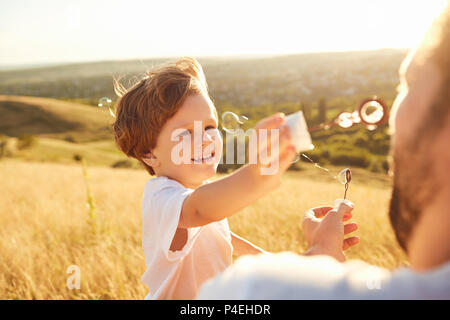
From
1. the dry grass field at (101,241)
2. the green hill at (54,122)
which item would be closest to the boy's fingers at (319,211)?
the dry grass field at (101,241)

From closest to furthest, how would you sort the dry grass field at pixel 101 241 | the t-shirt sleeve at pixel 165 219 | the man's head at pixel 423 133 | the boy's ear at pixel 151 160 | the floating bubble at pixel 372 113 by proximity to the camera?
the man's head at pixel 423 133 < the floating bubble at pixel 372 113 < the t-shirt sleeve at pixel 165 219 < the boy's ear at pixel 151 160 < the dry grass field at pixel 101 241

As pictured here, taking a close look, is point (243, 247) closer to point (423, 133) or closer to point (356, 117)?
point (356, 117)

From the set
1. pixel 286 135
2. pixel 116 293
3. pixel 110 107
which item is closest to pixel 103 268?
pixel 116 293

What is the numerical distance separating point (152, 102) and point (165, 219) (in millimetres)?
614

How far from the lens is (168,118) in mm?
1883

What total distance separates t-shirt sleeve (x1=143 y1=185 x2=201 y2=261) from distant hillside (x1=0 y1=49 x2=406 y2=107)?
→ 42.6 metres

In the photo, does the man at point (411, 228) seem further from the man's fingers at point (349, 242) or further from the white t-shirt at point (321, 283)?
the man's fingers at point (349, 242)

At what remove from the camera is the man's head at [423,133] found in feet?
2.64

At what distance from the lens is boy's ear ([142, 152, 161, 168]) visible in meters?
1.97

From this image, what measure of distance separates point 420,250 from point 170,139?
126cm

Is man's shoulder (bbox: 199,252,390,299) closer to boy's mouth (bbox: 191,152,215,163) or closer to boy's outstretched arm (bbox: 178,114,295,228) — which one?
boy's outstretched arm (bbox: 178,114,295,228)

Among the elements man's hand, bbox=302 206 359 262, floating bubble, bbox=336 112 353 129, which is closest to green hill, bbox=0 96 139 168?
man's hand, bbox=302 206 359 262

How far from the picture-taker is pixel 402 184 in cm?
90

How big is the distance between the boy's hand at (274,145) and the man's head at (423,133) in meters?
0.28
